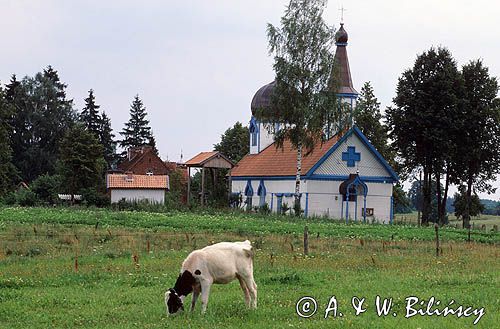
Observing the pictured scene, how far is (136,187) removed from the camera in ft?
277

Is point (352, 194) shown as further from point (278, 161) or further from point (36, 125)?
point (36, 125)

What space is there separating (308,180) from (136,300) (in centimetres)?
5385

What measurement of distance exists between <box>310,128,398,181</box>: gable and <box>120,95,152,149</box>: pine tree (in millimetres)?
60585

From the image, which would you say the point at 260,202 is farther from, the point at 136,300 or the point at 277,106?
the point at 136,300

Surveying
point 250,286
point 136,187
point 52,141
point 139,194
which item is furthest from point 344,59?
point 250,286

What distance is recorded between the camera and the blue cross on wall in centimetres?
7119

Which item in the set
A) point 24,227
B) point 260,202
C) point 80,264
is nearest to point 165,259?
point 80,264

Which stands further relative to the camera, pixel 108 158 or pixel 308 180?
pixel 108 158

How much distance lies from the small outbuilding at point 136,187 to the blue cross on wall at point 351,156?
21703 millimetres

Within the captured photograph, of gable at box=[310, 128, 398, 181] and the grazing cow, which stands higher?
gable at box=[310, 128, 398, 181]

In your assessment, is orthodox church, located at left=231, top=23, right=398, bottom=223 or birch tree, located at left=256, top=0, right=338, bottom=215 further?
orthodox church, located at left=231, top=23, right=398, bottom=223

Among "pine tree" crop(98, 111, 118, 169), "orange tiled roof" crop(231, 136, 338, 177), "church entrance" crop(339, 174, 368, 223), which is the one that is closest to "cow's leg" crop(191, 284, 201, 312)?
"orange tiled roof" crop(231, 136, 338, 177)

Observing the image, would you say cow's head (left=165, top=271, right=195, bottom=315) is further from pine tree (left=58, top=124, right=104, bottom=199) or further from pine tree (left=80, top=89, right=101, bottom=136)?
pine tree (left=80, top=89, right=101, bottom=136)

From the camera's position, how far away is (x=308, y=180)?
70062mm
